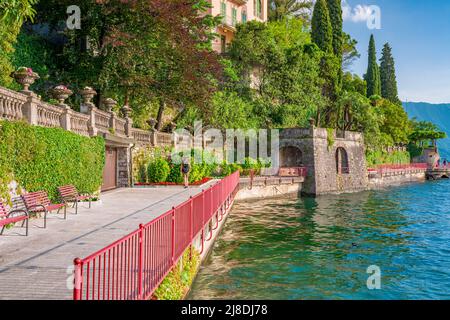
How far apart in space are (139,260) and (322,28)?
181 feet

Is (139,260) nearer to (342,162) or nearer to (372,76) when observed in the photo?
(342,162)

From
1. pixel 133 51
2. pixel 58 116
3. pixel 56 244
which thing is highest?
pixel 133 51

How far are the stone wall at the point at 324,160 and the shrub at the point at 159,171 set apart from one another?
1900 centimetres

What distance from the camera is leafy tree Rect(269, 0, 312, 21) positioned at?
2493 inches

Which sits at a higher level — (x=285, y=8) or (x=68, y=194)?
(x=285, y=8)

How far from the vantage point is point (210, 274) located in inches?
501

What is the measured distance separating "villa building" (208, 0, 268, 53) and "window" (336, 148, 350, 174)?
61.9ft

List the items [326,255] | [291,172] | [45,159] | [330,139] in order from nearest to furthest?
1. [45,159]
2. [326,255]
3. [291,172]
4. [330,139]

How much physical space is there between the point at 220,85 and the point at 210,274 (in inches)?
1388

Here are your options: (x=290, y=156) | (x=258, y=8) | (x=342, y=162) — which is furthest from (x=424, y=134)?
(x=290, y=156)

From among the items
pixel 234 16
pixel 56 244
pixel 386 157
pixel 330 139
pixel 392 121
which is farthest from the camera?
pixel 392 121

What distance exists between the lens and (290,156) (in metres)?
Answer: 47.4

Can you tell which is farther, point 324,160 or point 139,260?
point 324,160

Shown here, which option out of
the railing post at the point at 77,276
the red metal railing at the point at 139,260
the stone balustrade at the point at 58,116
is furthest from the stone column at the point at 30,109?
the railing post at the point at 77,276
